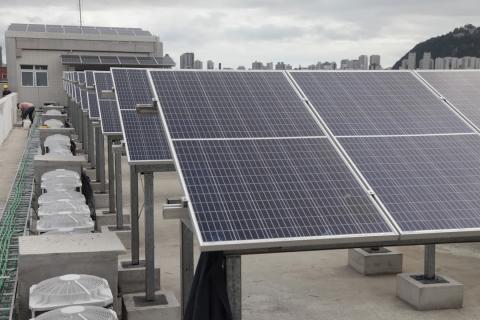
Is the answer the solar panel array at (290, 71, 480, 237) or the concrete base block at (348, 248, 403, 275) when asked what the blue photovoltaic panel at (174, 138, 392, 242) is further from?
the concrete base block at (348, 248, 403, 275)

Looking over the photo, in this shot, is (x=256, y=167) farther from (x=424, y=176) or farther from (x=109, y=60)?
(x=109, y=60)

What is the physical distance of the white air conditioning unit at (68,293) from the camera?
793 centimetres

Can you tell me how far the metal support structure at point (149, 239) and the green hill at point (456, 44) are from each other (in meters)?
60.4

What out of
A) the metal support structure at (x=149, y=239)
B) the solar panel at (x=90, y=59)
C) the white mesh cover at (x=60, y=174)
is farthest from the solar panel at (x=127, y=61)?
the metal support structure at (x=149, y=239)

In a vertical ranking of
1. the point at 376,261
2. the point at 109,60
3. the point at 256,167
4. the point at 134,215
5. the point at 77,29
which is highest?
the point at 77,29

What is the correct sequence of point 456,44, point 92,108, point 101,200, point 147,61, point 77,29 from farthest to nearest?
point 456,44 → point 77,29 → point 147,61 → point 92,108 → point 101,200

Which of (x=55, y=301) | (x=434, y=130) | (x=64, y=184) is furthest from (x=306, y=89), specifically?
(x=64, y=184)

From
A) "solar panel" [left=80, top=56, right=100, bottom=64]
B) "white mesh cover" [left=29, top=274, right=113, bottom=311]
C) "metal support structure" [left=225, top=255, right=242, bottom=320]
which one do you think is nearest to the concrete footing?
"white mesh cover" [left=29, top=274, right=113, bottom=311]

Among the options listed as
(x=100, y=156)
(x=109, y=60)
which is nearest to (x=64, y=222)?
(x=100, y=156)

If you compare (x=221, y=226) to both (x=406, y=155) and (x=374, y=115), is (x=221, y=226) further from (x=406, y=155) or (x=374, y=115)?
(x=374, y=115)

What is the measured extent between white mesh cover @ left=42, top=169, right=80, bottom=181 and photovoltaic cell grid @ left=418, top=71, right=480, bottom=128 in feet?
35.5

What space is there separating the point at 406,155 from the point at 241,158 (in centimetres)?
220

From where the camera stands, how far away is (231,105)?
310 inches

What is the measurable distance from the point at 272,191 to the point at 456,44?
238 ft
